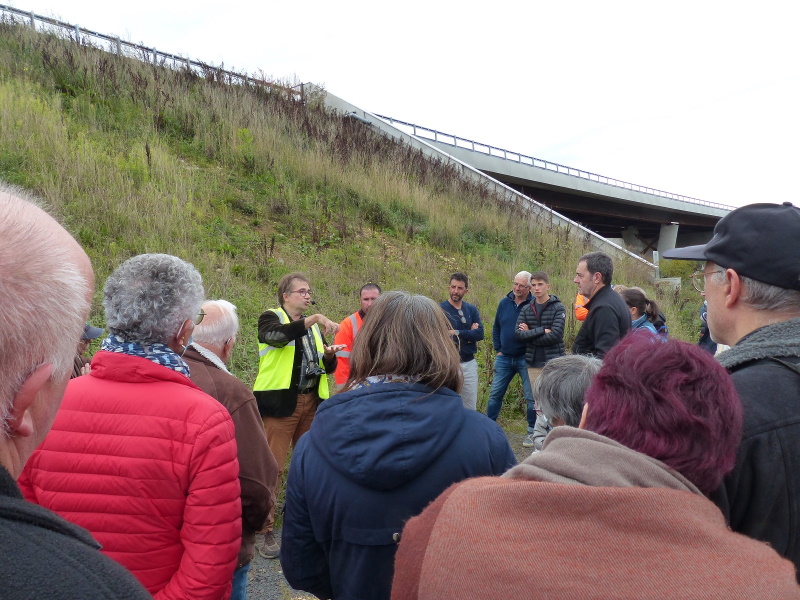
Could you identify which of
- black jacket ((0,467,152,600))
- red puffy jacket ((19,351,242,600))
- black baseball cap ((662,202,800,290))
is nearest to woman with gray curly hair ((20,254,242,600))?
red puffy jacket ((19,351,242,600))

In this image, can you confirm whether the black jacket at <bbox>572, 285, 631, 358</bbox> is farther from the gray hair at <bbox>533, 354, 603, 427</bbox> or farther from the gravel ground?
the gray hair at <bbox>533, 354, 603, 427</bbox>

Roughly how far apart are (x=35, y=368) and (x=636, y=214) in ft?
121

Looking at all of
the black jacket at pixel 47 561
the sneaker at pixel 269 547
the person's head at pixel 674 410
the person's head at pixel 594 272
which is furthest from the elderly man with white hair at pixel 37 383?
the person's head at pixel 594 272

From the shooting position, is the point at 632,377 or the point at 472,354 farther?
the point at 472,354

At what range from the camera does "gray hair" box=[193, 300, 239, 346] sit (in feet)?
9.48

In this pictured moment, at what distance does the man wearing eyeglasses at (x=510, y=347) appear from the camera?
653cm

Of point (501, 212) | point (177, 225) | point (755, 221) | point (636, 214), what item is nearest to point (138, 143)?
point (177, 225)

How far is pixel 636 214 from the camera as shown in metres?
33.7

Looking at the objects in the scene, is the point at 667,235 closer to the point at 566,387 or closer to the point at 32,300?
Result: the point at 566,387

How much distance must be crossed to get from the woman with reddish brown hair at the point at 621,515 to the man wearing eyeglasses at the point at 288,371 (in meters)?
3.29

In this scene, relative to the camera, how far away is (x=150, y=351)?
1954mm

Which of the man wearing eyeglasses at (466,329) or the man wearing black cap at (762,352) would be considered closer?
the man wearing black cap at (762,352)

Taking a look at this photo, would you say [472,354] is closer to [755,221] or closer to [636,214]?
[755,221]

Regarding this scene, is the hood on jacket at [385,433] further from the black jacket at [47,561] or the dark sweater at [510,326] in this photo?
the dark sweater at [510,326]
